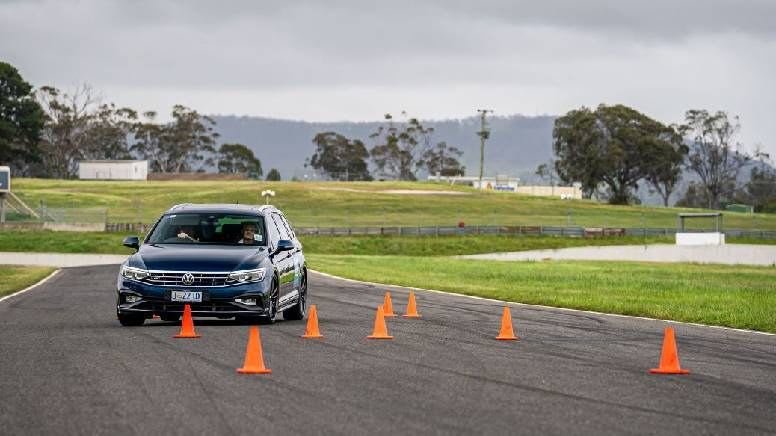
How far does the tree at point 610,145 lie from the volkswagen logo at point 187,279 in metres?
130

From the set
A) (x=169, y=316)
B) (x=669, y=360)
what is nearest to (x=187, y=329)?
(x=169, y=316)

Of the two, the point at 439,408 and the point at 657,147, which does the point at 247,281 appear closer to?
the point at 439,408

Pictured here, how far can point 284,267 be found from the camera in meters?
21.1

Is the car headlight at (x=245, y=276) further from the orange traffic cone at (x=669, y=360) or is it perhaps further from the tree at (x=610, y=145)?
the tree at (x=610, y=145)

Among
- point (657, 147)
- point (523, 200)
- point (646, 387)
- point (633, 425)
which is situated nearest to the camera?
point (633, 425)

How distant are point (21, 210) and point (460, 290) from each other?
62943mm

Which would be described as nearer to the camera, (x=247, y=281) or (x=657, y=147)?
(x=247, y=281)

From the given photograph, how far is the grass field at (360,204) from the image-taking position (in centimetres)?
10981

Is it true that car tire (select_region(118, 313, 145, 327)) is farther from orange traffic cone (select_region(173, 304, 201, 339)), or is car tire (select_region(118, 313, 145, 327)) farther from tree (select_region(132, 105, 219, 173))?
tree (select_region(132, 105, 219, 173))

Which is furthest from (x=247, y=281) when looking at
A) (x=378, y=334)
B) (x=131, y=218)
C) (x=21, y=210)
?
(x=131, y=218)

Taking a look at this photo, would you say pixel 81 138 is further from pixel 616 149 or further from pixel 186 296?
A: pixel 186 296

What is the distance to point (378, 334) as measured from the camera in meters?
18.3

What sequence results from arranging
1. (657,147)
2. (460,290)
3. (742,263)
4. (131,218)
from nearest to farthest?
(460,290) < (742,263) < (131,218) < (657,147)

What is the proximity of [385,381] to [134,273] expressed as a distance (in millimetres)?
7203
